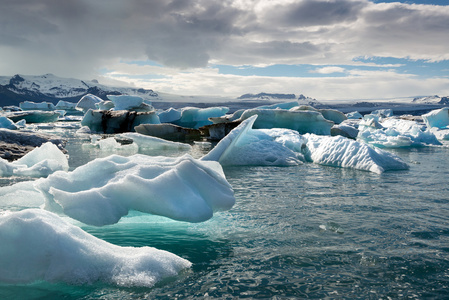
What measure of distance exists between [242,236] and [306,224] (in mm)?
844

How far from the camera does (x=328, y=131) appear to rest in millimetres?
16828

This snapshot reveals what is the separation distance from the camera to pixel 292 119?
16484 millimetres

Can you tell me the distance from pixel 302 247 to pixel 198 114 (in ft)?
63.3

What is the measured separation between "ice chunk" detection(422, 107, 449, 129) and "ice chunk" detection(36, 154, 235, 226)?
1976 centimetres

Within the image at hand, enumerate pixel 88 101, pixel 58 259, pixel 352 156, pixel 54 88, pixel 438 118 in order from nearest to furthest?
pixel 58 259
pixel 352 156
pixel 438 118
pixel 88 101
pixel 54 88

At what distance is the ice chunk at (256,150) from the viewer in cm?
897

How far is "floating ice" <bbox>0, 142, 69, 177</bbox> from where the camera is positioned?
7059 mm

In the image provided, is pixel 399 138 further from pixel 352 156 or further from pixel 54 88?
pixel 54 88

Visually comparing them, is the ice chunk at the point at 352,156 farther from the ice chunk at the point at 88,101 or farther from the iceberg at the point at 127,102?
→ the ice chunk at the point at 88,101

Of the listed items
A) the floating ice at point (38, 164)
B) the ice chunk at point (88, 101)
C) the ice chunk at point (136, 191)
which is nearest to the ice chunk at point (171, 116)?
the floating ice at point (38, 164)

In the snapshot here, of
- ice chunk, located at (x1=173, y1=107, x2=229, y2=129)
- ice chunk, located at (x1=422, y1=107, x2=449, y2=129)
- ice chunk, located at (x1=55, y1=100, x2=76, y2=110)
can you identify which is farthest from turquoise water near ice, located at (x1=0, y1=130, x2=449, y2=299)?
ice chunk, located at (x1=55, y1=100, x2=76, y2=110)

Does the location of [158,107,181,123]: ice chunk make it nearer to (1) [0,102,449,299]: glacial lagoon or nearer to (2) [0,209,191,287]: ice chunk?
(1) [0,102,449,299]: glacial lagoon

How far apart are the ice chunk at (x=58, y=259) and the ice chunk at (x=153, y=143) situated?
32.6 feet

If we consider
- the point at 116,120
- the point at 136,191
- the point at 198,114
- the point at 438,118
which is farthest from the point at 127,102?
the point at 136,191
